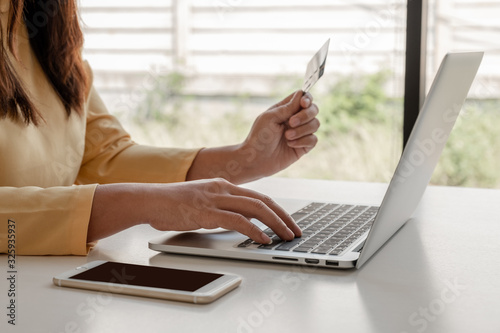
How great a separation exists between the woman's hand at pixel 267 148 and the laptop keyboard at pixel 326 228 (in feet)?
0.60

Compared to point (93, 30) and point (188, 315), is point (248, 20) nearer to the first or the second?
point (93, 30)

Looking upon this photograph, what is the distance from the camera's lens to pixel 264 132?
129 centimetres

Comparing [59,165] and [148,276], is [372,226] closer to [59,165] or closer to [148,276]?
[148,276]

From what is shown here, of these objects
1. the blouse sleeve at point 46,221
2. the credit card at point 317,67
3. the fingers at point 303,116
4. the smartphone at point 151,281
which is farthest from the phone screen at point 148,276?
the fingers at point 303,116

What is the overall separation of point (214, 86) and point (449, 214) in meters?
2.30

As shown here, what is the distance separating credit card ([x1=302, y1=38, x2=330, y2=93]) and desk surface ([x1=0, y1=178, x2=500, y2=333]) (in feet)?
0.95

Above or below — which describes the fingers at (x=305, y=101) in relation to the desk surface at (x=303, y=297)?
above

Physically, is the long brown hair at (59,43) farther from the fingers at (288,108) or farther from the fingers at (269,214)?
the fingers at (269,214)

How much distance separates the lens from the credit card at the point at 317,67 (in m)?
1.03

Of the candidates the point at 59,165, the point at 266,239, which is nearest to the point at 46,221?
the point at 266,239

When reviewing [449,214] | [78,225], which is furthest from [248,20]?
[78,225]

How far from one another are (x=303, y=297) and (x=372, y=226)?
0.47 ft

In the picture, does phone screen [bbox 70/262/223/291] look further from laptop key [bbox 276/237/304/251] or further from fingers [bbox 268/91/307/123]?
fingers [bbox 268/91/307/123]

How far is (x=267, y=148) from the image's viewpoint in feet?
4.29
